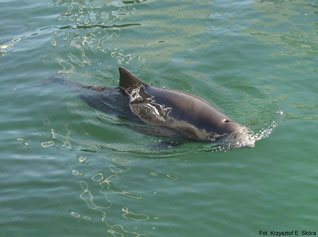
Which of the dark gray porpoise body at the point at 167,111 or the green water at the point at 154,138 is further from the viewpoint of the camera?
the dark gray porpoise body at the point at 167,111

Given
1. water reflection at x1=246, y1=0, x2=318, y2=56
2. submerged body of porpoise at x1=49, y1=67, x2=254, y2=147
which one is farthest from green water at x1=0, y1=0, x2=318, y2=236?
submerged body of porpoise at x1=49, y1=67, x2=254, y2=147

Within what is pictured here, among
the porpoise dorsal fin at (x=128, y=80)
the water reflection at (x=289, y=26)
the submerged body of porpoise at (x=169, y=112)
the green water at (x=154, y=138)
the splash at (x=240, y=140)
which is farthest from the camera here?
the water reflection at (x=289, y=26)

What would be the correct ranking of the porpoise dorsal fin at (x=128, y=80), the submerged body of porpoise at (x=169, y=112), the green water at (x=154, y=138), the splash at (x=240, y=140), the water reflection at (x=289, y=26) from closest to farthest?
the green water at (x=154, y=138), the splash at (x=240, y=140), the submerged body of porpoise at (x=169, y=112), the porpoise dorsal fin at (x=128, y=80), the water reflection at (x=289, y=26)

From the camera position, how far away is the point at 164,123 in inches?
327

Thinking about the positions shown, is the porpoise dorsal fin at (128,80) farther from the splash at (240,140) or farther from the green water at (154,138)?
the splash at (240,140)

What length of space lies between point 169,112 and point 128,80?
1.15 m

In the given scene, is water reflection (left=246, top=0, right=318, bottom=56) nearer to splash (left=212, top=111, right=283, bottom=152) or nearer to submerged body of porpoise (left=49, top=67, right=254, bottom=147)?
splash (left=212, top=111, right=283, bottom=152)

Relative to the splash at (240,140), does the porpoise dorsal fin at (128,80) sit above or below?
above

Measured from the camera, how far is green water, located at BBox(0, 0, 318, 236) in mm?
6344

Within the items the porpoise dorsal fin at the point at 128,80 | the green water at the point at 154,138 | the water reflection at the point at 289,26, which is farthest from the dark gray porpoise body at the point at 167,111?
the water reflection at the point at 289,26

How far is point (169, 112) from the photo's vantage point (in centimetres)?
826

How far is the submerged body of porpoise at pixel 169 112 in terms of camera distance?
25.9 feet

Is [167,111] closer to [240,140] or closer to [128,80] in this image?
[128,80]

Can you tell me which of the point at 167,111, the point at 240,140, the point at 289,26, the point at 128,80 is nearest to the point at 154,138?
the point at 167,111
